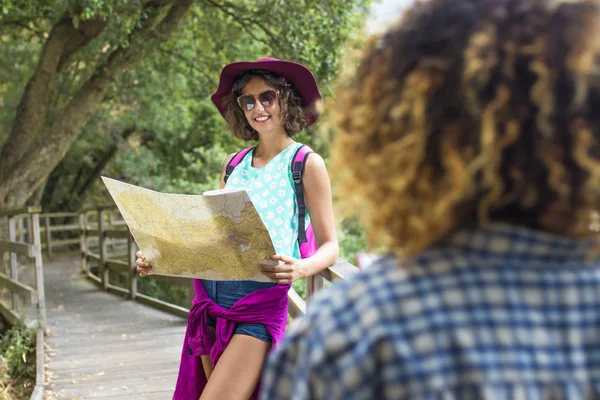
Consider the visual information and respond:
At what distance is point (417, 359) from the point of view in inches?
31.4

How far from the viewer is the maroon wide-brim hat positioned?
7.61ft

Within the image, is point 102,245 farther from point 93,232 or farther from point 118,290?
point 93,232

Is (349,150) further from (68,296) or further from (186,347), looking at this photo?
(68,296)

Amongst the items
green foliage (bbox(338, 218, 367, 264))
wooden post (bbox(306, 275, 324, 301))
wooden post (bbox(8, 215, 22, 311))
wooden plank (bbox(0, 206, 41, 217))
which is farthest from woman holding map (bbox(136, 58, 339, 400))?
green foliage (bbox(338, 218, 367, 264))

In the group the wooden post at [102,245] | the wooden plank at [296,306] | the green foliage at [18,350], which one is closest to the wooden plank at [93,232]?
the wooden post at [102,245]

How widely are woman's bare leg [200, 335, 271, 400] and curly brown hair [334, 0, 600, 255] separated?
1.23 m

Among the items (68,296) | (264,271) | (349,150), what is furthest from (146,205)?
(68,296)

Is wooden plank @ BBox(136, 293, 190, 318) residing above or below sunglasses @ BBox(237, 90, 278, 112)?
below

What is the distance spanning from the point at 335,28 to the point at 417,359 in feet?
25.6

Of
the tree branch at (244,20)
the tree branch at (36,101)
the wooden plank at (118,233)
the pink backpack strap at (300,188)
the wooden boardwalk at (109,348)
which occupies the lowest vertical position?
the wooden boardwalk at (109,348)

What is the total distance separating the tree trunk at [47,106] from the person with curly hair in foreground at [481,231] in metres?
7.80

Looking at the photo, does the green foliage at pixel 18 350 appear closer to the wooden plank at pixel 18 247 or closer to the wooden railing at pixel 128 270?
the wooden plank at pixel 18 247

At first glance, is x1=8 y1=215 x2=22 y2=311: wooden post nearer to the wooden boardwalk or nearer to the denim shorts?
the wooden boardwalk

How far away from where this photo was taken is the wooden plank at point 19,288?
659 cm
